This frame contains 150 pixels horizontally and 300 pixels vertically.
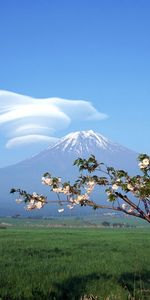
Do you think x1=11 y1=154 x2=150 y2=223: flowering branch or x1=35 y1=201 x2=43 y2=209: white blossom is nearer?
x1=11 y1=154 x2=150 y2=223: flowering branch

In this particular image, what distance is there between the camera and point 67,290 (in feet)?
41.7

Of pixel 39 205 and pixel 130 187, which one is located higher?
pixel 130 187

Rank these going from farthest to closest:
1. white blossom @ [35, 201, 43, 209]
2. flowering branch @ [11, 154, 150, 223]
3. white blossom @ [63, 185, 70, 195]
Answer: white blossom @ [63, 185, 70, 195] < white blossom @ [35, 201, 43, 209] < flowering branch @ [11, 154, 150, 223]

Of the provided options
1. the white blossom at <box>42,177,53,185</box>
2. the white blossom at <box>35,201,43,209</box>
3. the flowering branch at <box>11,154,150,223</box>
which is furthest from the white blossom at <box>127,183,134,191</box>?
the white blossom at <box>35,201,43,209</box>

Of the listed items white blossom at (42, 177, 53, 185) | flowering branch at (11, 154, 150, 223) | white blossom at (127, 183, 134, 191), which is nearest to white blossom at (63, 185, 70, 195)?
flowering branch at (11, 154, 150, 223)

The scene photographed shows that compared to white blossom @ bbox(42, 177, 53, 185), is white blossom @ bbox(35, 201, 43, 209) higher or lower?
lower

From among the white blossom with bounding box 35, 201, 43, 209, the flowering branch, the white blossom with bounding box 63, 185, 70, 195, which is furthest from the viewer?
the white blossom with bounding box 63, 185, 70, 195

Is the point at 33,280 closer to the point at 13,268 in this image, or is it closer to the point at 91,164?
the point at 13,268

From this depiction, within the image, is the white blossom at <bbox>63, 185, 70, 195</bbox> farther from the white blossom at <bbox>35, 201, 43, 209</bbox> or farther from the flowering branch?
the white blossom at <bbox>35, 201, 43, 209</bbox>

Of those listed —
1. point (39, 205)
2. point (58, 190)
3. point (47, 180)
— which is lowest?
point (39, 205)

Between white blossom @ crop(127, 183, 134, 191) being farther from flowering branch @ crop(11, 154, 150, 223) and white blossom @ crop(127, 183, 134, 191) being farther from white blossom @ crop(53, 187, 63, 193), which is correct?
white blossom @ crop(53, 187, 63, 193)

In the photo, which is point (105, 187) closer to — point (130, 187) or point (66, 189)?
point (130, 187)

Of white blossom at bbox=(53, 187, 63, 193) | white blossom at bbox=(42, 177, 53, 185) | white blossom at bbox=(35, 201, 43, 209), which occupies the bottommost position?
white blossom at bbox=(35, 201, 43, 209)

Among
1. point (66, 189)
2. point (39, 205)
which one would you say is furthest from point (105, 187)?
point (39, 205)
